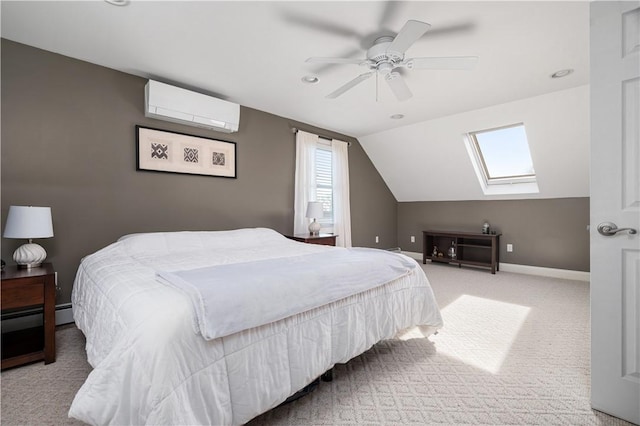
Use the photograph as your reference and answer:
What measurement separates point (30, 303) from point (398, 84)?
310 cm

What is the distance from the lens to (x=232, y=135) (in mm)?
3732

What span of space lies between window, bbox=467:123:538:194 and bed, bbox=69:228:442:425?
3.46 metres

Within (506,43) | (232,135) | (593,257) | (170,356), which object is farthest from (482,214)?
(170,356)

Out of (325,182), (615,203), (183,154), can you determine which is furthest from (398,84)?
(325,182)

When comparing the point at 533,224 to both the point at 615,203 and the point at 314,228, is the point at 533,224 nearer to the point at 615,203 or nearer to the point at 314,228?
the point at 314,228

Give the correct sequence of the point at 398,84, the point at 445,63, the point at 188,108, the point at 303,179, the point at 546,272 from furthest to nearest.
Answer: the point at 546,272, the point at 303,179, the point at 188,108, the point at 398,84, the point at 445,63

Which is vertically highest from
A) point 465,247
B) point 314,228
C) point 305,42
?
point 305,42

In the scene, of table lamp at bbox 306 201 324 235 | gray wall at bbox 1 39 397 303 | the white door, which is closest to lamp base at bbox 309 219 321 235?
table lamp at bbox 306 201 324 235

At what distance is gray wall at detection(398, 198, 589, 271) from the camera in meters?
4.28

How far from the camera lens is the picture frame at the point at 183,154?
3.04 m

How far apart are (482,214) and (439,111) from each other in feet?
7.04

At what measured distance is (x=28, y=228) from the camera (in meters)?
2.07

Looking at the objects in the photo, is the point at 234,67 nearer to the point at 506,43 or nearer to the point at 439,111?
the point at 506,43

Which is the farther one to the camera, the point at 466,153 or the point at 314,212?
the point at 466,153
